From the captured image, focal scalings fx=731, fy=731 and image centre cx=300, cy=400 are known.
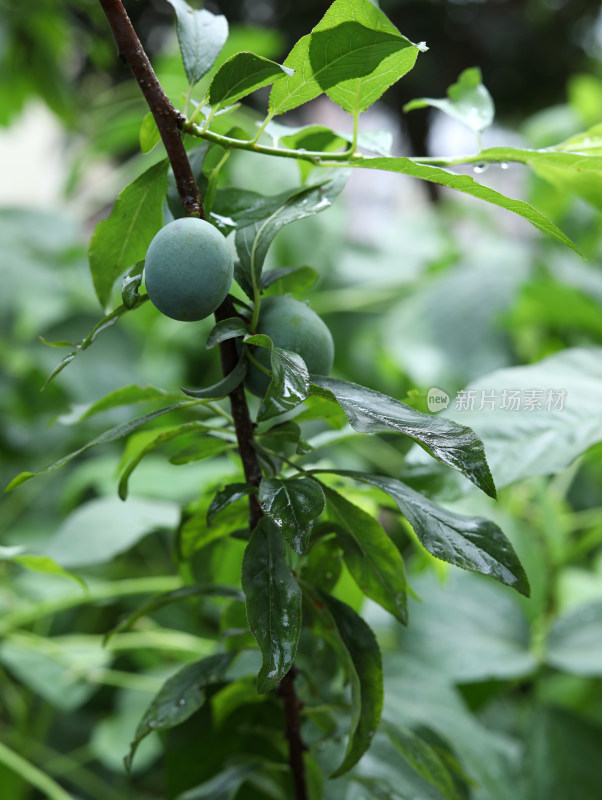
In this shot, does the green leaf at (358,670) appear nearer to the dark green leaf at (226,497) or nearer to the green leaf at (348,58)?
the dark green leaf at (226,497)

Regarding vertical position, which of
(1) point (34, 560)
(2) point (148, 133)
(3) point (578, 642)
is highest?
(2) point (148, 133)

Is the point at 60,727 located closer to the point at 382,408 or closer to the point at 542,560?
the point at 542,560

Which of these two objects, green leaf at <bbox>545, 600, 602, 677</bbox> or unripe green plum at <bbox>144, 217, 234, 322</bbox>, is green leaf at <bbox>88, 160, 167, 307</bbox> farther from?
green leaf at <bbox>545, 600, 602, 677</bbox>

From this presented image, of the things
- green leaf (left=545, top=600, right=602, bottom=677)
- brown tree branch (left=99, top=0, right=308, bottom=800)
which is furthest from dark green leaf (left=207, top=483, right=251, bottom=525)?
green leaf (left=545, top=600, right=602, bottom=677)

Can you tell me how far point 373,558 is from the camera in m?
0.22

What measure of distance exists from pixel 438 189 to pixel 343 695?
1.42 meters

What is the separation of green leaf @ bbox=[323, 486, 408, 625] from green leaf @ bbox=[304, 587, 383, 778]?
1cm

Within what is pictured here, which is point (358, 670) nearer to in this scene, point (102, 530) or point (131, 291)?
point (131, 291)

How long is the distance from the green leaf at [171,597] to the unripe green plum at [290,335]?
8 centimetres

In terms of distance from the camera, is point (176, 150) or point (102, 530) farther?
point (102, 530)

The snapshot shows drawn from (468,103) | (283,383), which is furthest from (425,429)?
(468,103)

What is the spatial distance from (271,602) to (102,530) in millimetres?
236

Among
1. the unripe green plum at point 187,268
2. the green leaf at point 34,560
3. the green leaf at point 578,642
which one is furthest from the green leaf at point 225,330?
the green leaf at point 578,642

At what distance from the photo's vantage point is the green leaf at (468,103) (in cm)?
26
